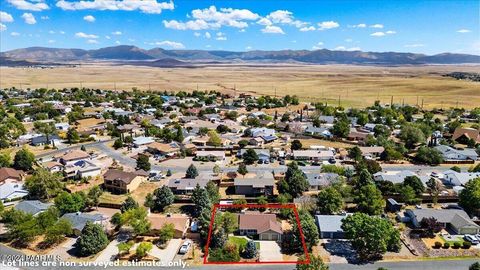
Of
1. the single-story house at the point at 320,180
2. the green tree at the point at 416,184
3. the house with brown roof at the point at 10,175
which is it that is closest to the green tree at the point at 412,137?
the green tree at the point at 416,184

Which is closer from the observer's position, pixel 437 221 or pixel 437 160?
pixel 437 221

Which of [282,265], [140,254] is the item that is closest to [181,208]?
[140,254]

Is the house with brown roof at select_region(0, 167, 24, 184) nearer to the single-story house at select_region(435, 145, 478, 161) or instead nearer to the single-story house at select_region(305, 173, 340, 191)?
the single-story house at select_region(305, 173, 340, 191)

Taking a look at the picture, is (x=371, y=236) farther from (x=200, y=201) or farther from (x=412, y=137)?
(x=412, y=137)

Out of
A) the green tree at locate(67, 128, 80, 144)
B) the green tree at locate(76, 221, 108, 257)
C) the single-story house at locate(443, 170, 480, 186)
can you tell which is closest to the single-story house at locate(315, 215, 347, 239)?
the single-story house at locate(443, 170, 480, 186)

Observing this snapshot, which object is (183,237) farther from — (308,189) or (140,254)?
(308,189)

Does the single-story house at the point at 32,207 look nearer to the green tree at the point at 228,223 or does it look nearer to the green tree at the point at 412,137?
the green tree at the point at 228,223
